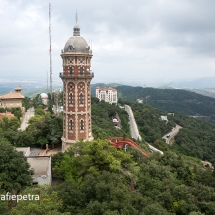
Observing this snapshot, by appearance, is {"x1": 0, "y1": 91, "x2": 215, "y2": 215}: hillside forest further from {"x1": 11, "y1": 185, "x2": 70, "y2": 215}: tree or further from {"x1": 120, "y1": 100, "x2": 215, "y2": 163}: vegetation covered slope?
{"x1": 120, "y1": 100, "x2": 215, "y2": 163}: vegetation covered slope

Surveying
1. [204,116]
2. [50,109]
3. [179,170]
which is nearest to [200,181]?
[179,170]

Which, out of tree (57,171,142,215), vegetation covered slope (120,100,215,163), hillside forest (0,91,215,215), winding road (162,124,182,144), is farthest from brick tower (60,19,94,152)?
winding road (162,124,182,144)

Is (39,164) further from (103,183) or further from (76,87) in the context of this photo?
(103,183)

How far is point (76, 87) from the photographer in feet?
103

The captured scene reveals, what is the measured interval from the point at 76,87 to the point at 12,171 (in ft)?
45.4

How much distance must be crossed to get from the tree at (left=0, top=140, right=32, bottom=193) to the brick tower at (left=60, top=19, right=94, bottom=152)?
10897mm

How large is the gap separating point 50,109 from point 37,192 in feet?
153

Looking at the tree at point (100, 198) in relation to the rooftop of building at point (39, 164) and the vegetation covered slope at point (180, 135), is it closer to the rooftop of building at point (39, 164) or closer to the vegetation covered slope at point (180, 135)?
the rooftop of building at point (39, 164)

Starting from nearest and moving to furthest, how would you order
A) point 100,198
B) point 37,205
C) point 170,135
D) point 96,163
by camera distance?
1. point 37,205
2. point 100,198
3. point 96,163
4. point 170,135

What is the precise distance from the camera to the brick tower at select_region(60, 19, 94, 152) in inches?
1219

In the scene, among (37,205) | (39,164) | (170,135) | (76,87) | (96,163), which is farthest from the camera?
(170,135)

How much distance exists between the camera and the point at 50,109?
6178 centimetres

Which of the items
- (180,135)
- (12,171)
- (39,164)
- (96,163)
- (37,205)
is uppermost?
(37,205)

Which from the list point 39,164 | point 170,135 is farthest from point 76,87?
point 170,135
